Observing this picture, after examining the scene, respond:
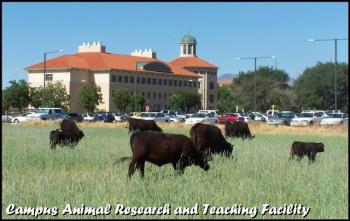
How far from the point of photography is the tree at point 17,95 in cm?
9206

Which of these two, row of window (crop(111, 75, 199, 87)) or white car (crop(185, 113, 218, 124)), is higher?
row of window (crop(111, 75, 199, 87))

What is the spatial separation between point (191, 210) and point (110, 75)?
120755 millimetres

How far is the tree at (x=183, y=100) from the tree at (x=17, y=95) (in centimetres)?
3986

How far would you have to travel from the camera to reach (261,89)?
11150cm

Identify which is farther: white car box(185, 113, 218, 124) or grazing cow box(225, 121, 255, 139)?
white car box(185, 113, 218, 124)

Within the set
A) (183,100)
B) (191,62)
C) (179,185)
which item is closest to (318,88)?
(183,100)

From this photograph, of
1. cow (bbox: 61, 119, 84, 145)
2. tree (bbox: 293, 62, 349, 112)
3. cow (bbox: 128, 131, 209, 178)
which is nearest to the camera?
cow (bbox: 128, 131, 209, 178)

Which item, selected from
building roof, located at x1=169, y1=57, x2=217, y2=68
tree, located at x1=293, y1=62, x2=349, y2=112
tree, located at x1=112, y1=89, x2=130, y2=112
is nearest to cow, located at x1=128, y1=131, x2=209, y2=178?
tree, located at x1=293, y1=62, x2=349, y2=112

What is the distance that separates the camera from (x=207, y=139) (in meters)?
18.2

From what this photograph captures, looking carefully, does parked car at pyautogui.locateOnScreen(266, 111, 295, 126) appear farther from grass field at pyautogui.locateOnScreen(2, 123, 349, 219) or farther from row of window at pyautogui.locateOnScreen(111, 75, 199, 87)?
row of window at pyautogui.locateOnScreen(111, 75, 199, 87)

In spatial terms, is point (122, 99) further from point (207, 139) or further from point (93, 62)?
point (207, 139)

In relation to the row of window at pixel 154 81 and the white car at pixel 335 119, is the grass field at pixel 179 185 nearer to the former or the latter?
the white car at pixel 335 119

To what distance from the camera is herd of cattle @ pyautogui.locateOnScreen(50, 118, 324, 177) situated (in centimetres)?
1313

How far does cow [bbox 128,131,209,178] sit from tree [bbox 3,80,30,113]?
81241 millimetres
